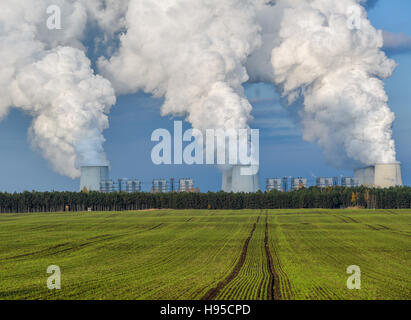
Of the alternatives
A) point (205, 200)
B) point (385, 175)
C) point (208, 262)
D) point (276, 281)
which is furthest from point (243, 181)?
point (276, 281)

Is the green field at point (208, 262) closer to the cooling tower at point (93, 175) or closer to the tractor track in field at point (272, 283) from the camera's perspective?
the tractor track in field at point (272, 283)

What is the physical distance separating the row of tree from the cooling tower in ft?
30.4

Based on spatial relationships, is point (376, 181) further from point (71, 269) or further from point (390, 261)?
point (71, 269)

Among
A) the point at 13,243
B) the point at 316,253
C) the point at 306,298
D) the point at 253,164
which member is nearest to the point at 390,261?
the point at 316,253

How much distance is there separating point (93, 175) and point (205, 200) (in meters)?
35.7

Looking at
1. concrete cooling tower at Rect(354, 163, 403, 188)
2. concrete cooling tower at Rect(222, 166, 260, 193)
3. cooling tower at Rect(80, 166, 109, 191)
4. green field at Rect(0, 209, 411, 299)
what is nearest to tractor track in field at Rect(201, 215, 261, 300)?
green field at Rect(0, 209, 411, 299)

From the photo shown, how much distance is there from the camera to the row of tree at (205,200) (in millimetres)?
168500

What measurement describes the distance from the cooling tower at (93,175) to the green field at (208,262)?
6607cm

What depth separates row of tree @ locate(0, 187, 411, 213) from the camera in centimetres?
16850

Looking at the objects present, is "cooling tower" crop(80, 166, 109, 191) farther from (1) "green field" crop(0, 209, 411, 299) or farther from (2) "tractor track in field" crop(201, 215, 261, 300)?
(2) "tractor track in field" crop(201, 215, 261, 300)
